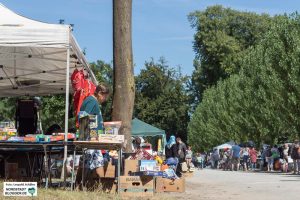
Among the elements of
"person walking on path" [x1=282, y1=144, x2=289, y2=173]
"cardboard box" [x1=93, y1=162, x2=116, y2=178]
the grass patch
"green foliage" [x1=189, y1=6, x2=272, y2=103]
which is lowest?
the grass patch

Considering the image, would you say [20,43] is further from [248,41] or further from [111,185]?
[248,41]

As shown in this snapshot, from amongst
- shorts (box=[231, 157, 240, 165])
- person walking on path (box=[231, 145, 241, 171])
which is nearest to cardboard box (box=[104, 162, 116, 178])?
person walking on path (box=[231, 145, 241, 171])

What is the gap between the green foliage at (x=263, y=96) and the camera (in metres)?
41.7

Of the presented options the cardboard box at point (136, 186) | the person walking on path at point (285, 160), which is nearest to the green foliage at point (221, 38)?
the person walking on path at point (285, 160)

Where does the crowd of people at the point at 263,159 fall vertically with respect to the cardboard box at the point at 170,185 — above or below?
above

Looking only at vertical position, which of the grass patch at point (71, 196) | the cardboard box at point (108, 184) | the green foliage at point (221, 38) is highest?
the green foliage at point (221, 38)

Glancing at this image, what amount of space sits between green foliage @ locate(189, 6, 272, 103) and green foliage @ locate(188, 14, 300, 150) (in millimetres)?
3019

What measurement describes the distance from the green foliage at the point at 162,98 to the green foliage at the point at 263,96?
60.6 feet

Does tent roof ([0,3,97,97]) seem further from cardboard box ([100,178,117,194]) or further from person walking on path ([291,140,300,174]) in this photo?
person walking on path ([291,140,300,174])

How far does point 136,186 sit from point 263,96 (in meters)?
36.8

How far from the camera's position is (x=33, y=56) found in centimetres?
1359

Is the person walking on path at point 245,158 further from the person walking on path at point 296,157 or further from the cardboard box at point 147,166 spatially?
the cardboard box at point 147,166

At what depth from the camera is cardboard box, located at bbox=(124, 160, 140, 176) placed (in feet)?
39.4

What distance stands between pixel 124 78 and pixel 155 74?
7658 centimetres
